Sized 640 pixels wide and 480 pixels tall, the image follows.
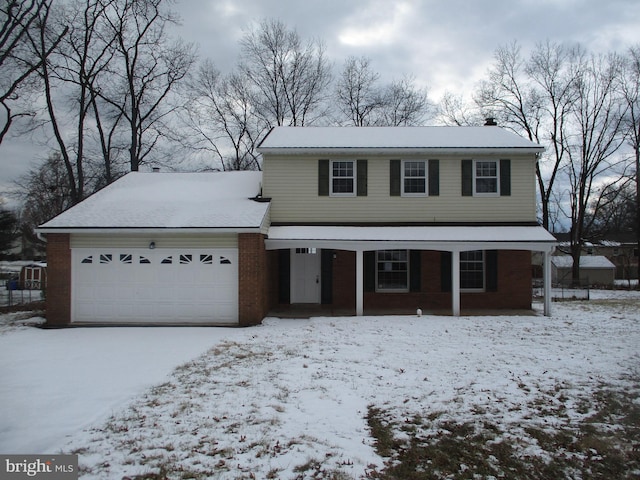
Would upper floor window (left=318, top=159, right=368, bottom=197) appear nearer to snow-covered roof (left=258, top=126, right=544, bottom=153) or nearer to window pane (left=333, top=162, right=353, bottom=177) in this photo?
window pane (left=333, top=162, right=353, bottom=177)

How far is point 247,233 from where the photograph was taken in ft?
39.4

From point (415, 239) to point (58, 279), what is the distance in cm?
1060

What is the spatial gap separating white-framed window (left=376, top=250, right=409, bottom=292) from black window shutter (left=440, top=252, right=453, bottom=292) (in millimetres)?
1184

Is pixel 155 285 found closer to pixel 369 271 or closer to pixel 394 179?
pixel 369 271

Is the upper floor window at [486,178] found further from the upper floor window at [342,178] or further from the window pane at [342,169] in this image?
the window pane at [342,169]

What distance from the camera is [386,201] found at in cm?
1426

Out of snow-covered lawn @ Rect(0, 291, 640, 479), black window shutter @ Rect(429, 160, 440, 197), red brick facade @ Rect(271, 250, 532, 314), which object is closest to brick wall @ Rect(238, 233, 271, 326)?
snow-covered lawn @ Rect(0, 291, 640, 479)

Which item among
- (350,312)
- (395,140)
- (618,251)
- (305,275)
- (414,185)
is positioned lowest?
(350,312)

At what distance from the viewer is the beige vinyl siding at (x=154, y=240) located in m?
12.2

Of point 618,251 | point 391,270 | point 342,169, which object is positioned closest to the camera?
point 342,169

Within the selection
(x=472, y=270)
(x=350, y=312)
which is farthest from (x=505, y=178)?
(x=350, y=312)

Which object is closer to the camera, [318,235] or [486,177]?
[318,235]

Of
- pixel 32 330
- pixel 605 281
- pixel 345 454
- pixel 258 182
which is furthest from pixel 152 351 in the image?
pixel 605 281

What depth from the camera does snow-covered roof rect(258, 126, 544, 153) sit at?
549 inches
